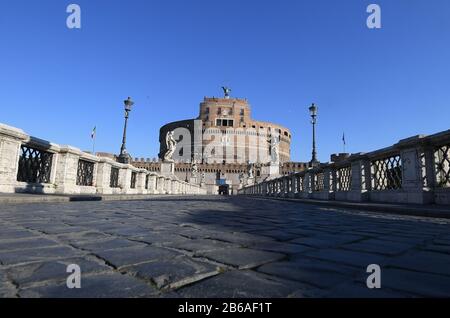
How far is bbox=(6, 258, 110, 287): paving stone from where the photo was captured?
5.79 feet

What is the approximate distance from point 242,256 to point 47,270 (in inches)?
53.4

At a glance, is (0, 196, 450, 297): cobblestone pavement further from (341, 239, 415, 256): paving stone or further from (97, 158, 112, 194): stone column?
(97, 158, 112, 194): stone column

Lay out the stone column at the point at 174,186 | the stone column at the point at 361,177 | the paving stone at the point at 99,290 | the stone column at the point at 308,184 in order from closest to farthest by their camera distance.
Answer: the paving stone at the point at 99,290, the stone column at the point at 361,177, the stone column at the point at 308,184, the stone column at the point at 174,186

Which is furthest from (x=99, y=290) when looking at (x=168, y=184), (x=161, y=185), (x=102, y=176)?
(x=168, y=184)

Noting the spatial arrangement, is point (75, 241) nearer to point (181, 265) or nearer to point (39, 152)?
point (181, 265)

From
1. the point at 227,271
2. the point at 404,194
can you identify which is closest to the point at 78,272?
the point at 227,271

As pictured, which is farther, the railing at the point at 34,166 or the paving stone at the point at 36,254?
the railing at the point at 34,166

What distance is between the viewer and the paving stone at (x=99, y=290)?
1.52 m

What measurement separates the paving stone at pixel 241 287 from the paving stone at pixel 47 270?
0.71m

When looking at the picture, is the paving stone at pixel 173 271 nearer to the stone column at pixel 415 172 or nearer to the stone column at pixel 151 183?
the stone column at pixel 415 172

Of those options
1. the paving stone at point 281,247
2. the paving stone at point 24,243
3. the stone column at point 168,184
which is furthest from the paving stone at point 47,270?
the stone column at point 168,184

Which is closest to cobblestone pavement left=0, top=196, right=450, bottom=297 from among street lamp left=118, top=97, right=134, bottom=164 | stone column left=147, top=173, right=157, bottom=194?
street lamp left=118, top=97, right=134, bottom=164

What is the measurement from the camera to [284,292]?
1.61 m
